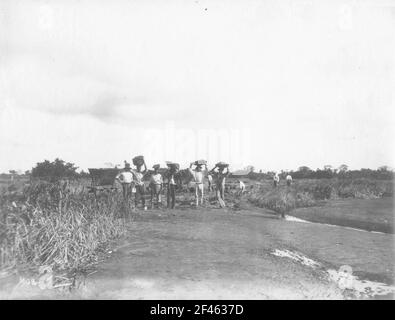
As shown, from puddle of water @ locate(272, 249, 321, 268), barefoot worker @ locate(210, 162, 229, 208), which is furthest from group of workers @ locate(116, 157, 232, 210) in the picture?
puddle of water @ locate(272, 249, 321, 268)

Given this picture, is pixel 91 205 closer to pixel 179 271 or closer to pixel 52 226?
pixel 52 226

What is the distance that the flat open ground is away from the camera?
18.5ft

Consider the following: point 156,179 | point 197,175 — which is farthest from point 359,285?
point 197,175

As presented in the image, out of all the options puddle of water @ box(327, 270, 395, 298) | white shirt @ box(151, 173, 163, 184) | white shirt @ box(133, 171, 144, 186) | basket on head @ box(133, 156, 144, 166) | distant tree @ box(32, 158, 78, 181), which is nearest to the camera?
puddle of water @ box(327, 270, 395, 298)

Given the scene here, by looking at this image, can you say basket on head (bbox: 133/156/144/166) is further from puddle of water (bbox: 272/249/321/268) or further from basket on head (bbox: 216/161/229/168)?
puddle of water (bbox: 272/249/321/268)

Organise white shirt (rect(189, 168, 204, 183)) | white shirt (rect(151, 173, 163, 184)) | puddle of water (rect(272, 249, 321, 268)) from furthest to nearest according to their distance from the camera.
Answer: white shirt (rect(189, 168, 204, 183)) → white shirt (rect(151, 173, 163, 184)) → puddle of water (rect(272, 249, 321, 268))

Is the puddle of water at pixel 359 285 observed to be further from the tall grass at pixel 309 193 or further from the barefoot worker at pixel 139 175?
the tall grass at pixel 309 193

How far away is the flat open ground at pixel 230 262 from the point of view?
18.5 feet

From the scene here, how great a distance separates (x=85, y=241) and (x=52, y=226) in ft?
2.29

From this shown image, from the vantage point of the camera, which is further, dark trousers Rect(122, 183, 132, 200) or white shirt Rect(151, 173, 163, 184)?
white shirt Rect(151, 173, 163, 184)

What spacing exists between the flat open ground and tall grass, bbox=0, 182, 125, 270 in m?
0.50
